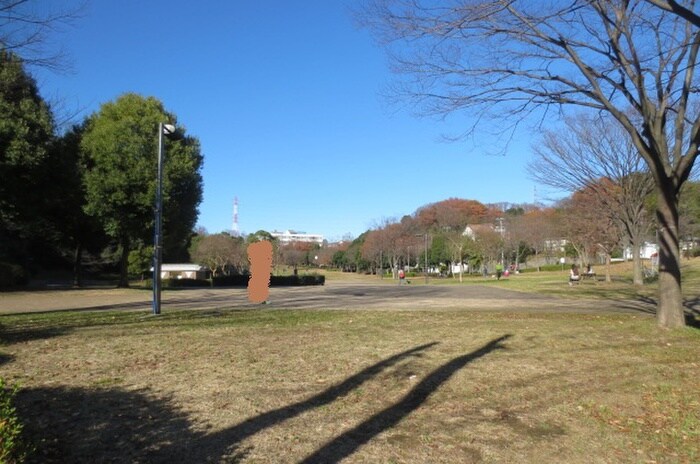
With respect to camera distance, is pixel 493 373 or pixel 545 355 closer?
pixel 493 373

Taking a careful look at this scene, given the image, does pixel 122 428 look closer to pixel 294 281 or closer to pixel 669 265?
pixel 669 265

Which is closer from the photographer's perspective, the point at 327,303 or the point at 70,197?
the point at 327,303

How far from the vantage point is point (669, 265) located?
9016 mm

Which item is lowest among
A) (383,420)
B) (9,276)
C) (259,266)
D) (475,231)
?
(383,420)

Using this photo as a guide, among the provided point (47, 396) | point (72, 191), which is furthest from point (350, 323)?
point (72, 191)

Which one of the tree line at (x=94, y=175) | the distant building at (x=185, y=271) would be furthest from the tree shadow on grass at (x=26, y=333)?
the distant building at (x=185, y=271)

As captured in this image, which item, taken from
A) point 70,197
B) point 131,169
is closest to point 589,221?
point 131,169

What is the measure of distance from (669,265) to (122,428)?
873 centimetres

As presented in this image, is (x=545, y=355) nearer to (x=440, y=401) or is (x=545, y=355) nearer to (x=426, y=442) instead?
(x=440, y=401)

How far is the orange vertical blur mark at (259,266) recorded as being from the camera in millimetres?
10461

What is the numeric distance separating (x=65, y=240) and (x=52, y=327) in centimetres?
2058

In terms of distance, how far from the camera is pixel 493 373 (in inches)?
224

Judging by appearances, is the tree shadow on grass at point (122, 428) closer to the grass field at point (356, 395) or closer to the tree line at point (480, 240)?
the grass field at point (356, 395)

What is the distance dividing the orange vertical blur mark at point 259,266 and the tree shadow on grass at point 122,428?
5638mm
